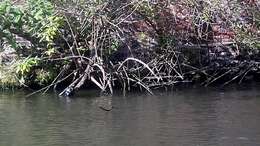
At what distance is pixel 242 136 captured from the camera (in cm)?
1123

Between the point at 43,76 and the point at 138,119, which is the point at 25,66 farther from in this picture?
the point at 138,119

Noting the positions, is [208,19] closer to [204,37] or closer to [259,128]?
[204,37]

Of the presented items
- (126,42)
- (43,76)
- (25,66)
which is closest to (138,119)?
(126,42)

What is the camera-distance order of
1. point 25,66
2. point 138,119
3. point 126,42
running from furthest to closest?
point 126,42, point 25,66, point 138,119

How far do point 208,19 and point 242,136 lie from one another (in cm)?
539

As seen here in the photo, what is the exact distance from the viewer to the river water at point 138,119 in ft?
36.5

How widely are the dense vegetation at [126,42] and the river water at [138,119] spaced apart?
0.60 m

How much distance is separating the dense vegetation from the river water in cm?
60

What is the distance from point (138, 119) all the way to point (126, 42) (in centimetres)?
408

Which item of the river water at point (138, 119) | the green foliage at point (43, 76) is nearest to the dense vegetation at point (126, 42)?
the green foliage at point (43, 76)

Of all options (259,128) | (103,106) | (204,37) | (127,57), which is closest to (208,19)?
(204,37)

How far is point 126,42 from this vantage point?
16594 mm

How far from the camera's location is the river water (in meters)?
11.1

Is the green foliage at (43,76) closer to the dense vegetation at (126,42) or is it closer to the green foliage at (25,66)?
the dense vegetation at (126,42)
